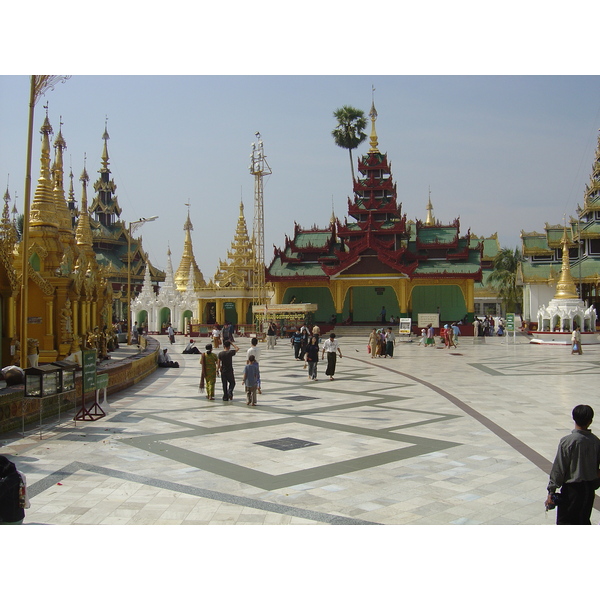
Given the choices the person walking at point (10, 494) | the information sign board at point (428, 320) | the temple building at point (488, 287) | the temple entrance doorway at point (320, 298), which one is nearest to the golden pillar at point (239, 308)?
the temple entrance doorway at point (320, 298)

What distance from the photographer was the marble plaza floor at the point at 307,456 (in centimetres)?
605

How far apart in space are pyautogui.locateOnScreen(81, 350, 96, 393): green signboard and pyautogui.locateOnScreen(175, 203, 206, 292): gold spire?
45.7 meters

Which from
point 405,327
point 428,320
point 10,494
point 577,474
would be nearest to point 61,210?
point 10,494

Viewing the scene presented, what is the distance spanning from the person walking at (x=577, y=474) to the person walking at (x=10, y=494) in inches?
164

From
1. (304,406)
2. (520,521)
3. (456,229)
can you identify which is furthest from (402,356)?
(456,229)

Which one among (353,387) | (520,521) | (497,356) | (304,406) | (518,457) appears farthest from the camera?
(497,356)

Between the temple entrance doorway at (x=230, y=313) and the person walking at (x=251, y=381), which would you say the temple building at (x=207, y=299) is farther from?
the person walking at (x=251, y=381)

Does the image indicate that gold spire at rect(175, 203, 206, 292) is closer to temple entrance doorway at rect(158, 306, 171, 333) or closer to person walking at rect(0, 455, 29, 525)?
temple entrance doorway at rect(158, 306, 171, 333)

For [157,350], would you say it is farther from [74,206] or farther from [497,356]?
[74,206]

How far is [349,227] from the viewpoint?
50.8 meters

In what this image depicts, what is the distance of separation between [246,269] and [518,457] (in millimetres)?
42740

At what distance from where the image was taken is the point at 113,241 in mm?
65875

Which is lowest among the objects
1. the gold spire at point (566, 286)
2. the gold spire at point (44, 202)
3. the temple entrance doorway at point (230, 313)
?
the temple entrance doorway at point (230, 313)

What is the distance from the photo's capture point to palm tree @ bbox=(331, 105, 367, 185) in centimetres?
6141
